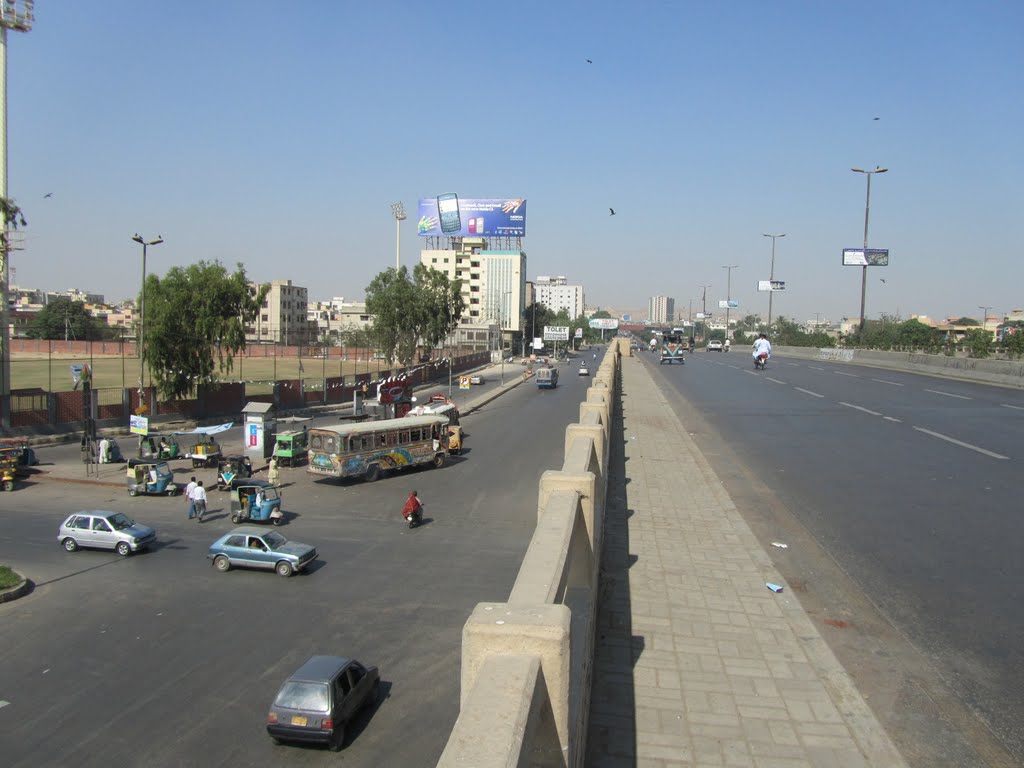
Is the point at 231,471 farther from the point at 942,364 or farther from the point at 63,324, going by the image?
the point at 63,324

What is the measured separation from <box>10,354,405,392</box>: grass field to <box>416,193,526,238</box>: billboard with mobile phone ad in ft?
121

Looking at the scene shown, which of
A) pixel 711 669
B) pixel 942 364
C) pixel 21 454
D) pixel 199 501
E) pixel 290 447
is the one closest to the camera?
pixel 711 669

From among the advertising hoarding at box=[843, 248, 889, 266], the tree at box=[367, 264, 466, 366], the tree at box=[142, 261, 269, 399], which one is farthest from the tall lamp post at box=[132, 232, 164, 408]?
the advertising hoarding at box=[843, 248, 889, 266]

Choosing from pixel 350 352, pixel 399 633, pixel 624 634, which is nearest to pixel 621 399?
pixel 399 633

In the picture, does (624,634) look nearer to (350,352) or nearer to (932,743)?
(932,743)

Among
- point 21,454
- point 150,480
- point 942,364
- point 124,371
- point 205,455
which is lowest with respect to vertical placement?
point 150,480

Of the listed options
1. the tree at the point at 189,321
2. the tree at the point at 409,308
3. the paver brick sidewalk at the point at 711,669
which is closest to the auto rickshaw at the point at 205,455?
the tree at the point at 189,321

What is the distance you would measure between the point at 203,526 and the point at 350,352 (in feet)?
279

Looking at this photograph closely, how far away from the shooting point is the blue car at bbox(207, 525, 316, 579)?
Result: 53.4ft

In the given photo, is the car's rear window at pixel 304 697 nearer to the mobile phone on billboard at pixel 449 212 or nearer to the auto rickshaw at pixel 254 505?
the auto rickshaw at pixel 254 505

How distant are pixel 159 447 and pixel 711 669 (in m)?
29.1

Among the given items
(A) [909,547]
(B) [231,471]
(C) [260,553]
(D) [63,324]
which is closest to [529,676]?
(A) [909,547]

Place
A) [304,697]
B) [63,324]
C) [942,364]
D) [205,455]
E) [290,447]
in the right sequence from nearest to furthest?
[304,697] → [205,455] → [290,447] → [942,364] → [63,324]

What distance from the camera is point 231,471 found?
2558 centimetres
